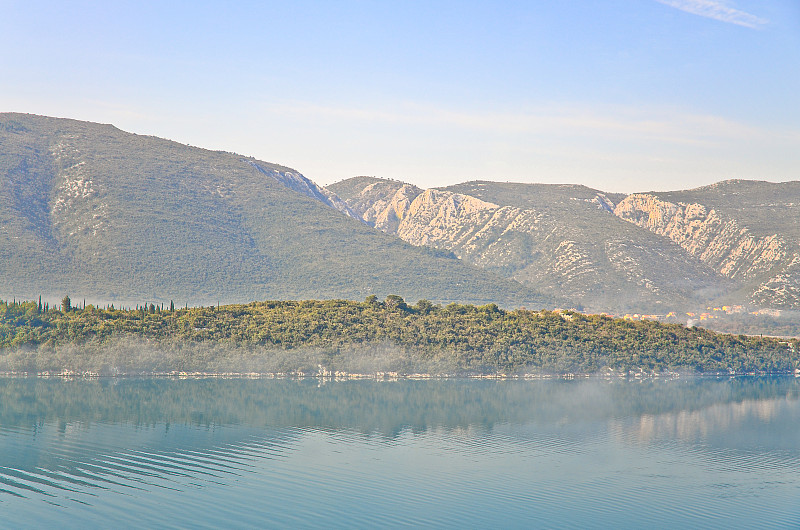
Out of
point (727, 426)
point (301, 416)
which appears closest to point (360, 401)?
point (301, 416)

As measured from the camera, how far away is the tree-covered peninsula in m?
136

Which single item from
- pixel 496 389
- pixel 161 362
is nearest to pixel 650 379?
pixel 496 389

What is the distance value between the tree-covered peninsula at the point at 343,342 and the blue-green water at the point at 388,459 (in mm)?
21431

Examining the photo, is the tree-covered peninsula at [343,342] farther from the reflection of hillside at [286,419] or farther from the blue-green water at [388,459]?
the blue-green water at [388,459]

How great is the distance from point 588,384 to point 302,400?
49.7 metres

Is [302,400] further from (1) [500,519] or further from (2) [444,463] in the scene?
(1) [500,519]

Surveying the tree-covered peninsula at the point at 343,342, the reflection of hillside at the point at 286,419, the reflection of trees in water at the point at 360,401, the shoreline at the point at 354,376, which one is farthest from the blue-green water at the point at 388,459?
the tree-covered peninsula at the point at 343,342

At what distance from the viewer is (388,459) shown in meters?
67.7

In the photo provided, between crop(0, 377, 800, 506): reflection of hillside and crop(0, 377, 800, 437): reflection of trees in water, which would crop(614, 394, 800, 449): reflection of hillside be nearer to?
crop(0, 377, 800, 506): reflection of hillside

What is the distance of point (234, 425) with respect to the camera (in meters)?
83.6

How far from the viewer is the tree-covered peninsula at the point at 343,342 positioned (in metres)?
136

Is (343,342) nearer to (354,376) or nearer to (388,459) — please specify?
(354,376)

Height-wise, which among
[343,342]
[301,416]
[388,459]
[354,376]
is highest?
[343,342]

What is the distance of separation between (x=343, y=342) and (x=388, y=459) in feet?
259
